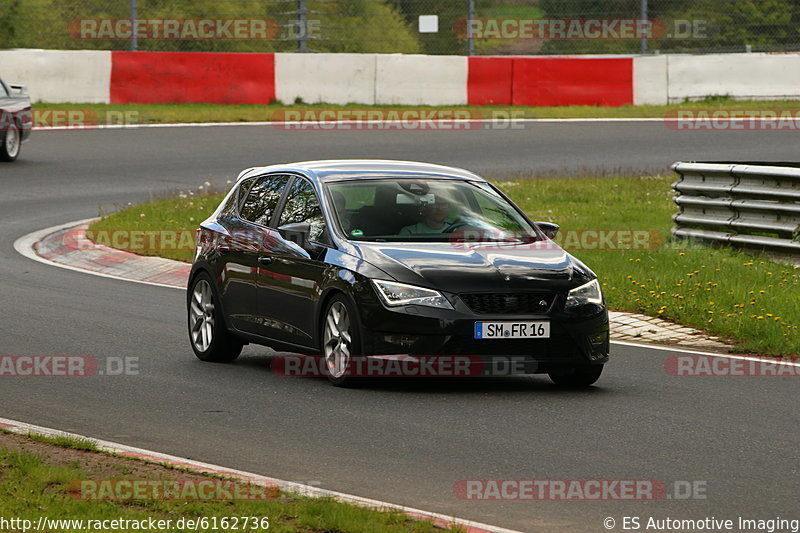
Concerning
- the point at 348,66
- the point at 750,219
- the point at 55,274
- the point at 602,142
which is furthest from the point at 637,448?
the point at 348,66

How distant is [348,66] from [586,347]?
2237 cm

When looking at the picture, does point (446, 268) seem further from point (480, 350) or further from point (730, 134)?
point (730, 134)

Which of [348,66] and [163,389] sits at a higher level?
[348,66]

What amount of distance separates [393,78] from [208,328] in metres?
20.7

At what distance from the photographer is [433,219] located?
10.7 m

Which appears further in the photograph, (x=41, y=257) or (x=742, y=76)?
(x=742, y=76)

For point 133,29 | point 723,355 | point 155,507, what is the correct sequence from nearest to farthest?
point 155,507
point 723,355
point 133,29

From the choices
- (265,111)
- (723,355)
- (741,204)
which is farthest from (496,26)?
(723,355)

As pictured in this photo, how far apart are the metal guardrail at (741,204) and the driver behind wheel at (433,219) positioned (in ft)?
18.8

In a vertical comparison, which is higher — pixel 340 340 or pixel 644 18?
pixel 644 18

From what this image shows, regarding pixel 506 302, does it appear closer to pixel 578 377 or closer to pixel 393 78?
pixel 578 377

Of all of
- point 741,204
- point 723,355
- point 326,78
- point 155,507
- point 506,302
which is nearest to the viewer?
point 155,507

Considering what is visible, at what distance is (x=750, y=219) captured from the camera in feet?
52.8

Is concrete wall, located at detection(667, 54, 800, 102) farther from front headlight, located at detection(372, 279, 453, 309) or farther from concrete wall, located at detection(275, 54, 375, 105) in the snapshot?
front headlight, located at detection(372, 279, 453, 309)
